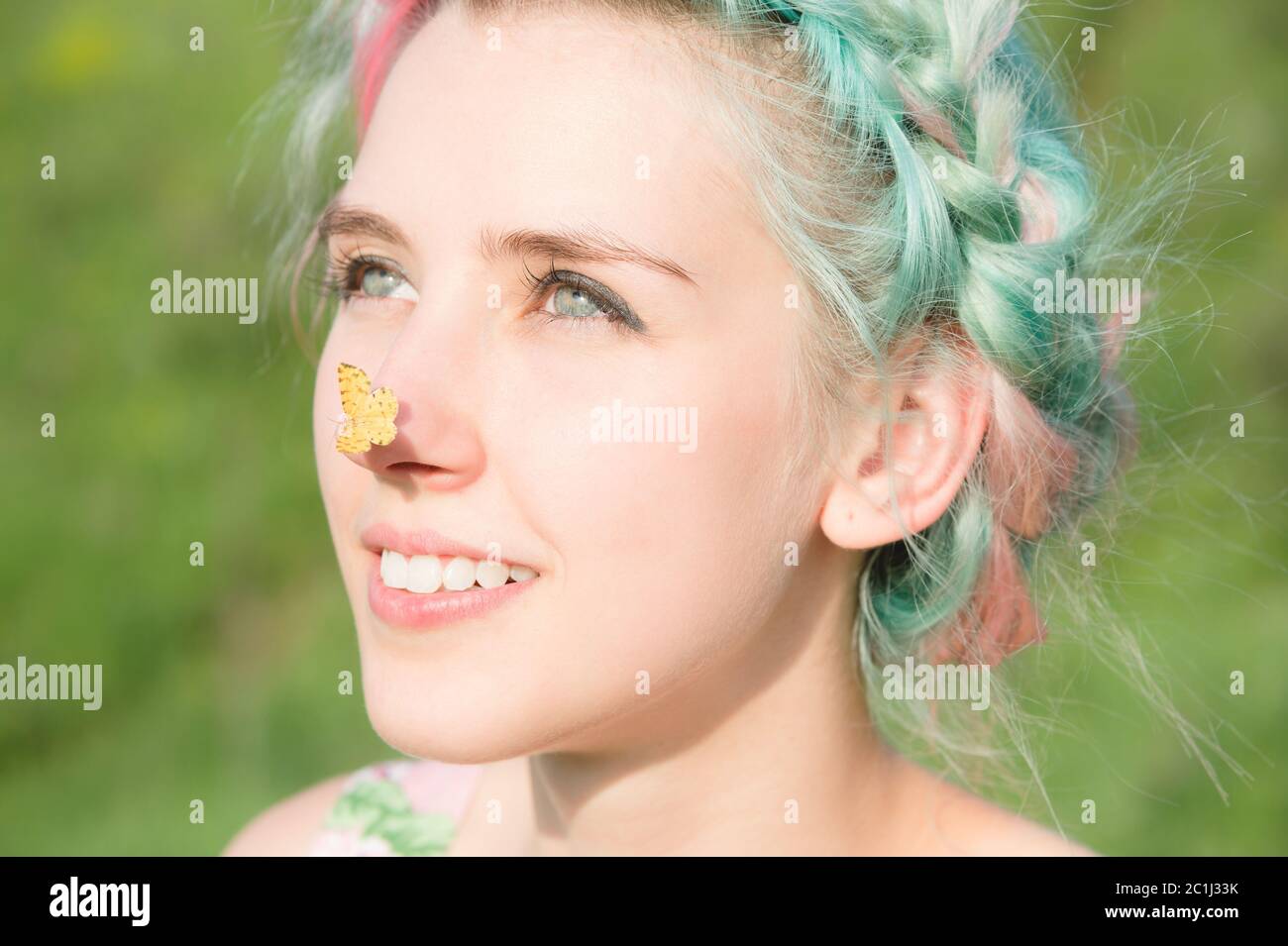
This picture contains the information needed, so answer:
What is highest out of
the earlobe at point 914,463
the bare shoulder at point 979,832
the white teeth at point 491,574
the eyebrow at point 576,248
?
the eyebrow at point 576,248

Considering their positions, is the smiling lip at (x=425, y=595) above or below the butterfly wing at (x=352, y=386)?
below

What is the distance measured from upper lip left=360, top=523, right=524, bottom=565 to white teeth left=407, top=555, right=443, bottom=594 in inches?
0.5

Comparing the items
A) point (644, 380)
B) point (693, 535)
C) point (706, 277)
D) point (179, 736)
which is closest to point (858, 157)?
point (706, 277)

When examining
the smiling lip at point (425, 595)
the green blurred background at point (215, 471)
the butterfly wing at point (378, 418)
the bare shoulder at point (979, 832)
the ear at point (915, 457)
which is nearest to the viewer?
the butterfly wing at point (378, 418)

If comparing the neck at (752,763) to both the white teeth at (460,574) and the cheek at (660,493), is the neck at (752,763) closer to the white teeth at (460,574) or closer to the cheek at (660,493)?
the cheek at (660,493)

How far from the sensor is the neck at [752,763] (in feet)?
6.97

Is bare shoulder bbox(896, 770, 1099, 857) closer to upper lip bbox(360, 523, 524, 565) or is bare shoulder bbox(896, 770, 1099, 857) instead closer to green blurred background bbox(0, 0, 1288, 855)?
upper lip bbox(360, 523, 524, 565)

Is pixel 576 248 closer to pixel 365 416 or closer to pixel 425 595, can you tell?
pixel 365 416

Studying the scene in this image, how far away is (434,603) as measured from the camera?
6.14 ft

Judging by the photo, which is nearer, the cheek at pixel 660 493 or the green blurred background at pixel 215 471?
the cheek at pixel 660 493

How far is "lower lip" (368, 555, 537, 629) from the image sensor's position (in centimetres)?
184

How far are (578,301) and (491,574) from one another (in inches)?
16.4

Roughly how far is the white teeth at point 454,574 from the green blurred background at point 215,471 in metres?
2.55

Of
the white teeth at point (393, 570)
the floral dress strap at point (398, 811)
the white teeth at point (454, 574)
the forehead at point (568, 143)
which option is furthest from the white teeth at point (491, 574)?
the floral dress strap at point (398, 811)
